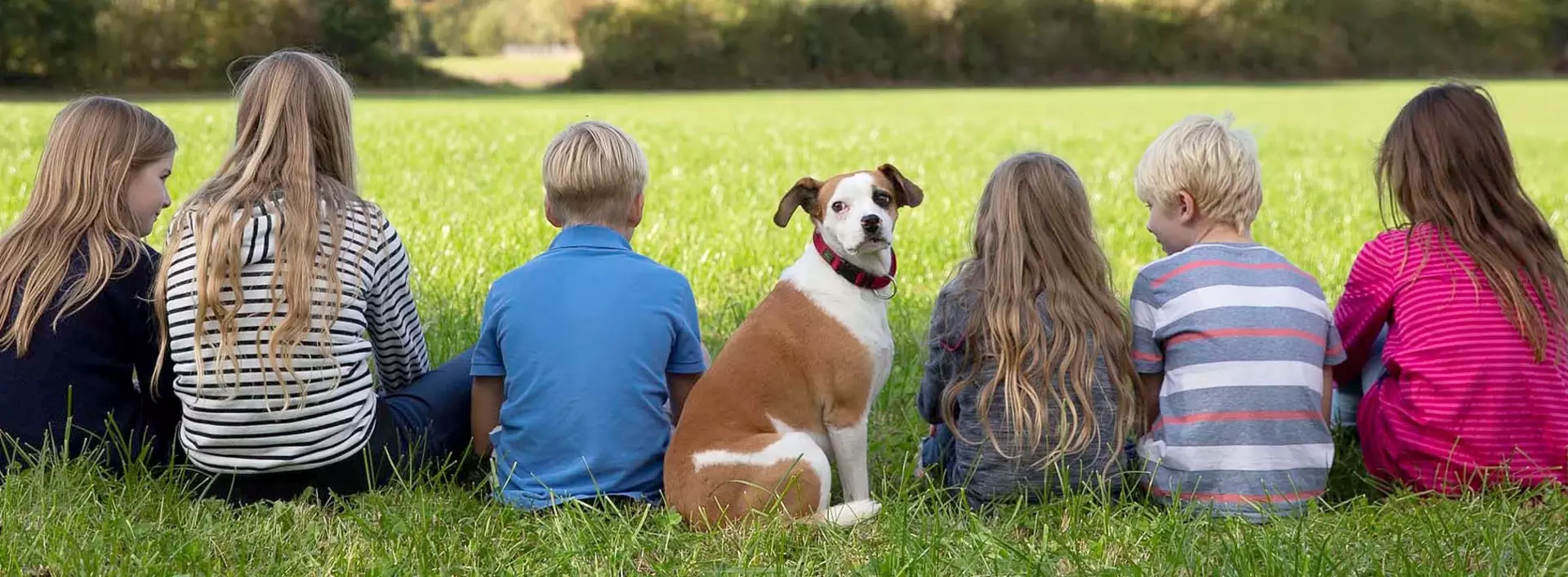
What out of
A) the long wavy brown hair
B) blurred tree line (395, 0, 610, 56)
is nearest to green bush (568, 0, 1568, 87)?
blurred tree line (395, 0, 610, 56)

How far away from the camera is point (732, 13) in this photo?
170 ft

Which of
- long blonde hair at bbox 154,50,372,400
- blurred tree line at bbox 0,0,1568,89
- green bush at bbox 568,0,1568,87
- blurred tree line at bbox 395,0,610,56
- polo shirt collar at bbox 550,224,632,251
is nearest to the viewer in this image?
long blonde hair at bbox 154,50,372,400

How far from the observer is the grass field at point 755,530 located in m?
3.18

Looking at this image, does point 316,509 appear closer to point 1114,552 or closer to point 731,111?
point 1114,552

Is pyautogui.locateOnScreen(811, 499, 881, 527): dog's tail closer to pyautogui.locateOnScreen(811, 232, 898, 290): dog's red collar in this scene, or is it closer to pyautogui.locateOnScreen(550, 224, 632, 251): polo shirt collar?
pyautogui.locateOnScreen(811, 232, 898, 290): dog's red collar

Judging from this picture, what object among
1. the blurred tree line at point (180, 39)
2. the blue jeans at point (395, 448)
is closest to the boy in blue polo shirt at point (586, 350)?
the blue jeans at point (395, 448)

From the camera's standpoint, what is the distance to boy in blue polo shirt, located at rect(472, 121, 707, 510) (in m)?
3.63

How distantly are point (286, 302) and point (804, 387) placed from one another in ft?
4.62

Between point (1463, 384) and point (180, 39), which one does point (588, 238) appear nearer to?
point (1463, 384)

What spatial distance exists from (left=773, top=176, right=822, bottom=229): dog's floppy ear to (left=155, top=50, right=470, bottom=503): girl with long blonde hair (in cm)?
113

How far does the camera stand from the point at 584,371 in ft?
11.9

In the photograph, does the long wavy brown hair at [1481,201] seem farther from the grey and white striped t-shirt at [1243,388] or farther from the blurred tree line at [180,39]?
the blurred tree line at [180,39]

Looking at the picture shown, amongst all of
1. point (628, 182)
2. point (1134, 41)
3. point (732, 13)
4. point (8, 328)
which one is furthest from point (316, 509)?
point (1134, 41)

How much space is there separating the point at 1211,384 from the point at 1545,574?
2.97 ft
